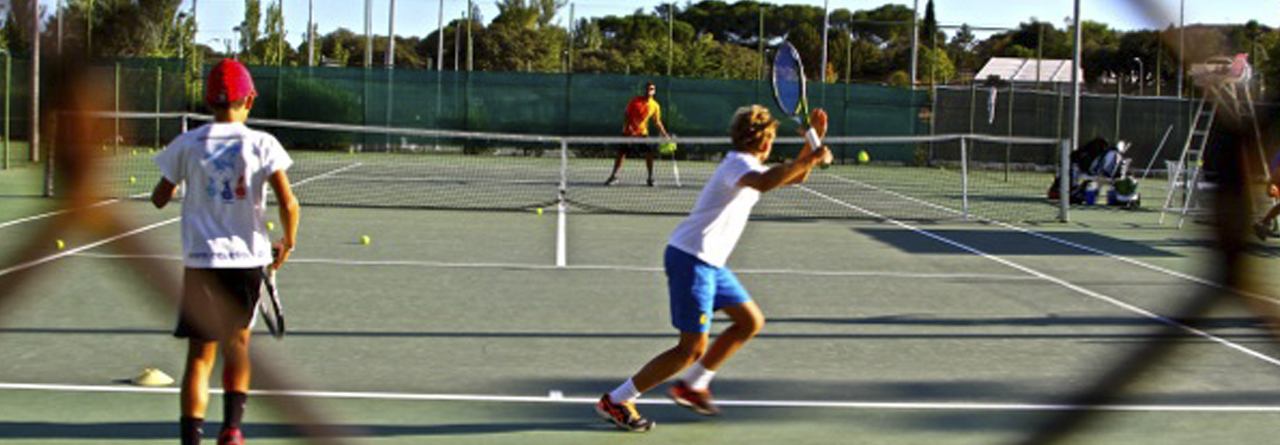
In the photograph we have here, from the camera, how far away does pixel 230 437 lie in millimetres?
4023

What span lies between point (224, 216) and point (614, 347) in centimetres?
267

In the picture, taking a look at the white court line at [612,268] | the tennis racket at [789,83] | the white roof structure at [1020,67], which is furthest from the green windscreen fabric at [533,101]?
the tennis racket at [789,83]

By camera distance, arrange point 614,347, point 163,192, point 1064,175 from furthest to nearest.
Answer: point 1064,175 < point 614,347 < point 163,192

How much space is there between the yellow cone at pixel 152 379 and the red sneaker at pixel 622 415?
164 cm

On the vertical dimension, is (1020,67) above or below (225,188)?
above

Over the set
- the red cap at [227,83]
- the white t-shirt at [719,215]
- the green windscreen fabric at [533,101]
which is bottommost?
the white t-shirt at [719,215]

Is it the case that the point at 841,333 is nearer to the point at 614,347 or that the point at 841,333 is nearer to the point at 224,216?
the point at 614,347

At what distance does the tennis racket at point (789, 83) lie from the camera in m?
4.86

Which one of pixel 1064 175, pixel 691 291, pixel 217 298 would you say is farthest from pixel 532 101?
pixel 217 298

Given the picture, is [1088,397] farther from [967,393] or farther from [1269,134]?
[967,393]

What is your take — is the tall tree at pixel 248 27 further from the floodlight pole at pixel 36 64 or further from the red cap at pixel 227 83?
the floodlight pole at pixel 36 64

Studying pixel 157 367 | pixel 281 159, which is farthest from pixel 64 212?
pixel 157 367

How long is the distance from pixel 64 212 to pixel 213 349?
2.66 meters

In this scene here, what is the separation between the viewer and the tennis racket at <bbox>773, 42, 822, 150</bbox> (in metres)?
4.86
